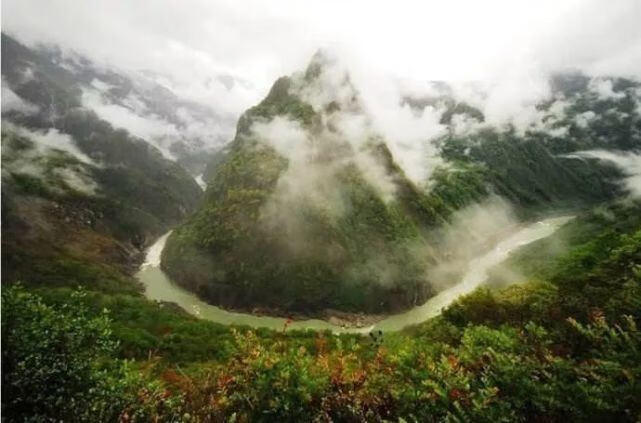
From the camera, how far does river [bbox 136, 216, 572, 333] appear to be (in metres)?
110

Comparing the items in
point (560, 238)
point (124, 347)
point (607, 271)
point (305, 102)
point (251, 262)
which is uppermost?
point (305, 102)

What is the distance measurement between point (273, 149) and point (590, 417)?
5420 inches

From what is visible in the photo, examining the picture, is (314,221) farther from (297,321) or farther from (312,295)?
(297,321)

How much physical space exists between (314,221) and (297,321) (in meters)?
25.7

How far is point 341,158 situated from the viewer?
146 meters

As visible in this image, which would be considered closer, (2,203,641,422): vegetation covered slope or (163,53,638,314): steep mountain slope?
(2,203,641,422): vegetation covered slope

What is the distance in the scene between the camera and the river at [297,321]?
10981 cm

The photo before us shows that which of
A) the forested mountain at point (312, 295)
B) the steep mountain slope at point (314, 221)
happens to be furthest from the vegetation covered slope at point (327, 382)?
the steep mountain slope at point (314, 221)

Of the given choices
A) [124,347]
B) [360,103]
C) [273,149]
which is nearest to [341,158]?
[273,149]

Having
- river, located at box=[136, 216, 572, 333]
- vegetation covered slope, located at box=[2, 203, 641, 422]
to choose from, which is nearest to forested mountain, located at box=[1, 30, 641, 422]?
vegetation covered slope, located at box=[2, 203, 641, 422]

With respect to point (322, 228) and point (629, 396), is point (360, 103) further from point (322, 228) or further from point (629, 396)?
point (629, 396)

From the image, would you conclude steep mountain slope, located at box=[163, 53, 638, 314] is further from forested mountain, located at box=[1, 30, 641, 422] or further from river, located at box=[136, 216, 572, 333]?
river, located at box=[136, 216, 572, 333]

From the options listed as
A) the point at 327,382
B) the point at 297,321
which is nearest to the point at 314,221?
the point at 297,321

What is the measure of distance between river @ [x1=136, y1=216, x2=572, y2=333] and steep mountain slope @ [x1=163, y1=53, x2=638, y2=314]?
2752mm
